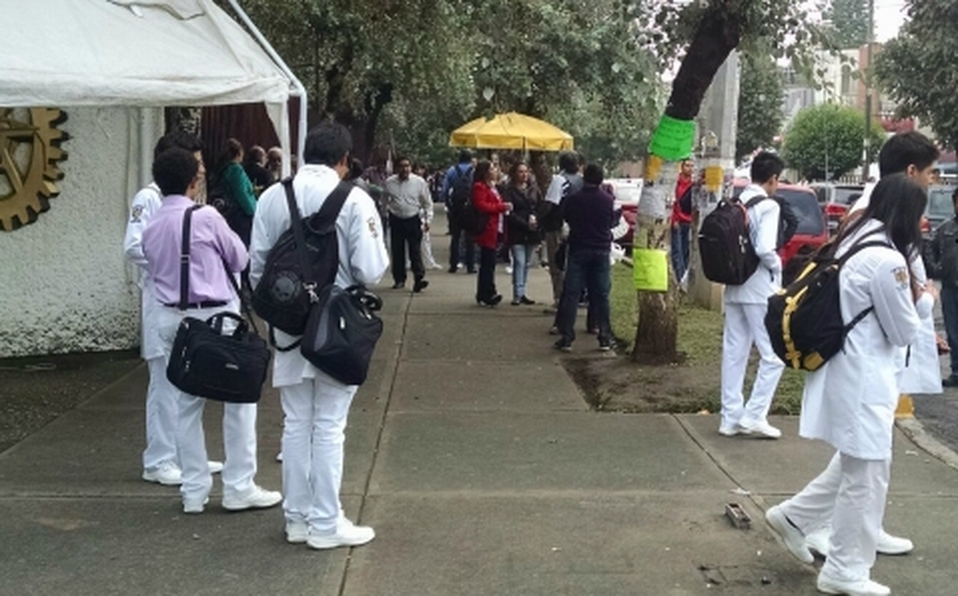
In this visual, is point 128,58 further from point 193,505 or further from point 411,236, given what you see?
point 411,236

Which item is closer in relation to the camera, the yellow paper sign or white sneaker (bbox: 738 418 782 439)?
white sneaker (bbox: 738 418 782 439)

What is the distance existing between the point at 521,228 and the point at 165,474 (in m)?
8.03

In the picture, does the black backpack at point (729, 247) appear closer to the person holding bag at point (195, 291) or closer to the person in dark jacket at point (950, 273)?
the person holding bag at point (195, 291)

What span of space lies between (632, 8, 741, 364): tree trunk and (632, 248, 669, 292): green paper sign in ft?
0.20

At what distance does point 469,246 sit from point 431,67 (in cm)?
560

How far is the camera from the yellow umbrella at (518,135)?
16938 mm

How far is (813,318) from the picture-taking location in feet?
15.8

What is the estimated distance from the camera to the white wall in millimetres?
9602

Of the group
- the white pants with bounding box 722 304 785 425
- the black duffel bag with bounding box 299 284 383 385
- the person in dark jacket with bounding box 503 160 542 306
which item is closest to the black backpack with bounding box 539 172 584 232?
the person in dark jacket with bounding box 503 160 542 306

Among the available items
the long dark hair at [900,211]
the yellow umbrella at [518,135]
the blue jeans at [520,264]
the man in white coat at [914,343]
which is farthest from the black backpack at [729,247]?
the yellow umbrella at [518,135]

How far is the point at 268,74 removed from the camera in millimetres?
7098

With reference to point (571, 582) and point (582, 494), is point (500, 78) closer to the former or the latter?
point (582, 494)

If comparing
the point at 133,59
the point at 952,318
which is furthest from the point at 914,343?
the point at 952,318

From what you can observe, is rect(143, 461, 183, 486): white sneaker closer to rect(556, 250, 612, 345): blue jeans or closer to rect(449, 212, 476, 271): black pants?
rect(556, 250, 612, 345): blue jeans
